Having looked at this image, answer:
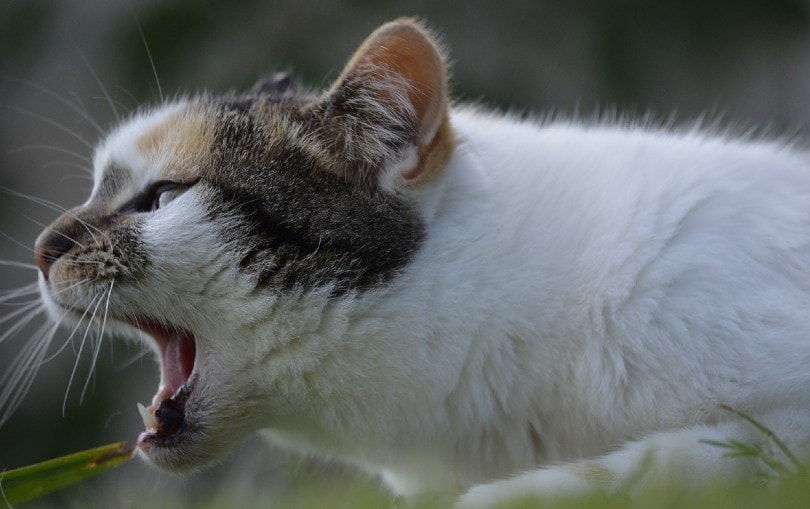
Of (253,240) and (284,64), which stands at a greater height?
(253,240)

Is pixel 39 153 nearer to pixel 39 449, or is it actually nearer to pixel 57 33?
pixel 57 33

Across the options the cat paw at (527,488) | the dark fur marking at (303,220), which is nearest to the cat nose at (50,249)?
the dark fur marking at (303,220)

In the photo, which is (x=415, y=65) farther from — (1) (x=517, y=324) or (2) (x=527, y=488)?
(2) (x=527, y=488)

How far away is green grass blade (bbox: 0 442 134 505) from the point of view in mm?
2104

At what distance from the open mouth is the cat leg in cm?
65

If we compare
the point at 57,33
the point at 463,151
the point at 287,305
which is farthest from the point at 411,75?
the point at 57,33

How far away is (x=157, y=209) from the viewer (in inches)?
87.0

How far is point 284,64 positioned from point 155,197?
10.1ft

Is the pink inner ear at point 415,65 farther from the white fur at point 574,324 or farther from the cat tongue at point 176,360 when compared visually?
the cat tongue at point 176,360

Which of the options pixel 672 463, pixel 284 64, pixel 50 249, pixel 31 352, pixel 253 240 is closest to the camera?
pixel 672 463

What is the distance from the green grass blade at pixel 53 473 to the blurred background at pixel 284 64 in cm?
286

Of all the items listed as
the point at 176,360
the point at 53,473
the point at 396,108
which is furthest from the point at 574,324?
the point at 53,473

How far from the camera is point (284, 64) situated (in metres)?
5.22

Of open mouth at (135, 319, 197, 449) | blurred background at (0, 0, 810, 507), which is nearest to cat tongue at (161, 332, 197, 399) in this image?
open mouth at (135, 319, 197, 449)
